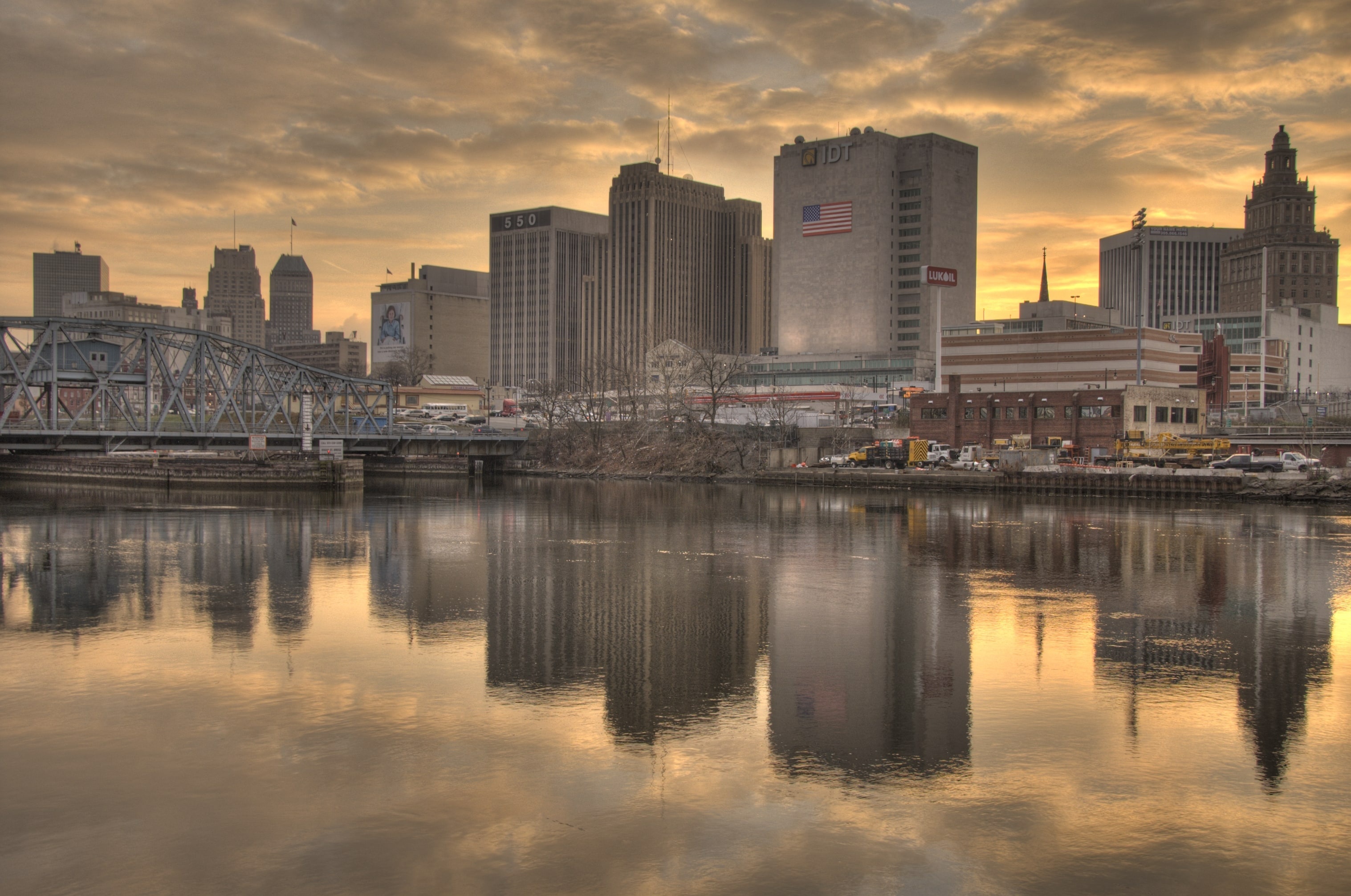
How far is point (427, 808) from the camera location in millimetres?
16609

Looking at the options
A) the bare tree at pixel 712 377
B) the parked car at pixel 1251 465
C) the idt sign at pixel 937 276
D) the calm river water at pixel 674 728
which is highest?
the idt sign at pixel 937 276

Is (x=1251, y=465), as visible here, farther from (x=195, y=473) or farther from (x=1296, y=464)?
(x=195, y=473)

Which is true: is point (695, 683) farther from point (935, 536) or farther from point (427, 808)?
point (935, 536)

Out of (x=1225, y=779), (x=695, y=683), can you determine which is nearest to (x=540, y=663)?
(x=695, y=683)

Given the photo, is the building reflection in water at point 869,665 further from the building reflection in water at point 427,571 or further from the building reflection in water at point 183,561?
the building reflection in water at point 183,561

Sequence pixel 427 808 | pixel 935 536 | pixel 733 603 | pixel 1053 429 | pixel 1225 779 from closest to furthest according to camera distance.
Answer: pixel 427 808
pixel 1225 779
pixel 733 603
pixel 935 536
pixel 1053 429

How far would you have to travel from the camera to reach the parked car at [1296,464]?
89625mm

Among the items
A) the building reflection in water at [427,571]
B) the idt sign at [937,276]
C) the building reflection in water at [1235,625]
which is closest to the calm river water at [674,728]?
the building reflection in water at [1235,625]

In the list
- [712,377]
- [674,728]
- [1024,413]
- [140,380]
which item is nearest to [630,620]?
[674,728]

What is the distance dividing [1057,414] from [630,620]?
325ft

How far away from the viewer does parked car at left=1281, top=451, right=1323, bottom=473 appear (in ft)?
294

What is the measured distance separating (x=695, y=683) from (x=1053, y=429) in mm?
104651

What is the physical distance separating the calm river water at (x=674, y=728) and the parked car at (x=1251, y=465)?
52486 millimetres

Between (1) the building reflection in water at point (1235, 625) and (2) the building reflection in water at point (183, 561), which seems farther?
(2) the building reflection in water at point (183, 561)
